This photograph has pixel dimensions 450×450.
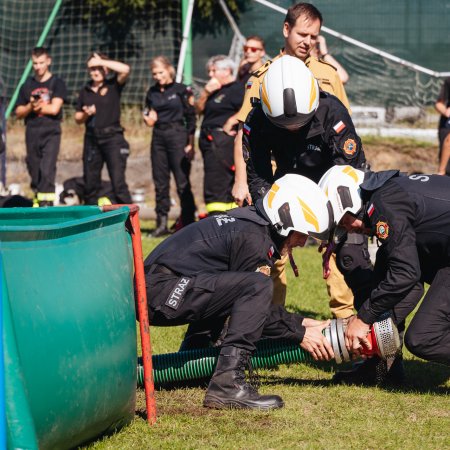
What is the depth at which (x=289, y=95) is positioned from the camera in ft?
19.8

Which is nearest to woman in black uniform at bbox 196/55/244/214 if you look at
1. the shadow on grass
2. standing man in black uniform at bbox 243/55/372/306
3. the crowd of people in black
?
the crowd of people in black

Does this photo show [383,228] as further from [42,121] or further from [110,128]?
[42,121]

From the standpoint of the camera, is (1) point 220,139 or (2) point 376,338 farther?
(1) point 220,139

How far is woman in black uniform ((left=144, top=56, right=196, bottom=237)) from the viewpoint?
41.8ft

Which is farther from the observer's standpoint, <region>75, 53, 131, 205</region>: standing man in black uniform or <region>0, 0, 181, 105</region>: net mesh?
<region>0, 0, 181, 105</region>: net mesh

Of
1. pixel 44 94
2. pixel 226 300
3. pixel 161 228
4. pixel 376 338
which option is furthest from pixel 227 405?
pixel 44 94

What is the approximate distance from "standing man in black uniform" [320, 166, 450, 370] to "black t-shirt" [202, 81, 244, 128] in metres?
5.91

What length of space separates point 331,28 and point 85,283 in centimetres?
1207

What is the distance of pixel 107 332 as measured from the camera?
184 inches

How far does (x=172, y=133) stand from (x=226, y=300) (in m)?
7.60

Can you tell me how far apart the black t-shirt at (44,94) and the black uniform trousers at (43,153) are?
66mm

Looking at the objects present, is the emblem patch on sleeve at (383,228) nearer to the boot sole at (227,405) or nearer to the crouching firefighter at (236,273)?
the crouching firefighter at (236,273)

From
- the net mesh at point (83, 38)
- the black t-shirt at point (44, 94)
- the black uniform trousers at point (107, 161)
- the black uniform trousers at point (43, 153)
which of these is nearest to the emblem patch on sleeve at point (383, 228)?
the black uniform trousers at point (107, 161)

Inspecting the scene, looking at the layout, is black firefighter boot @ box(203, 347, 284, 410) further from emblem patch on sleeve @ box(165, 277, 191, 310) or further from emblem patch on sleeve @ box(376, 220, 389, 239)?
emblem patch on sleeve @ box(376, 220, 389, 239)
